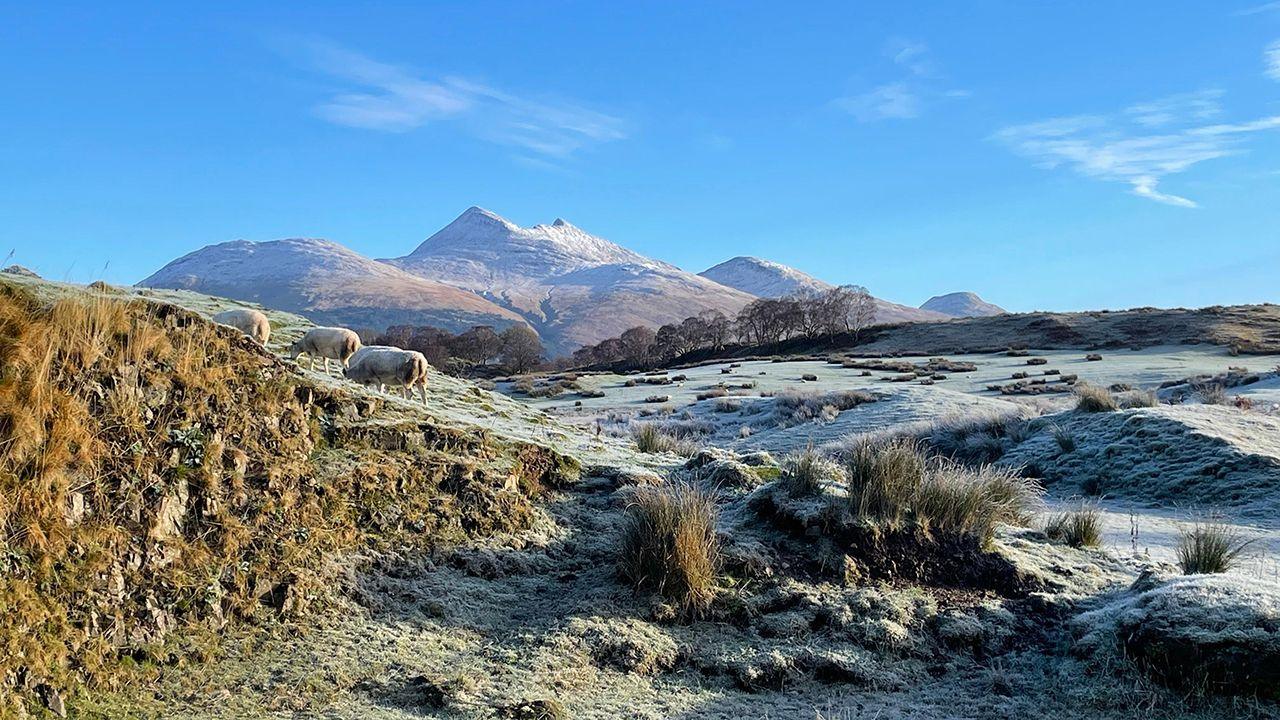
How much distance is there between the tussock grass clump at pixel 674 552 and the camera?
231 inches

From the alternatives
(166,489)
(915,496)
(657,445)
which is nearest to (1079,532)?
(915,496)

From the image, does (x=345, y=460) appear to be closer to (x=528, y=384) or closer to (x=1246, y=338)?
(x=528, y=384)

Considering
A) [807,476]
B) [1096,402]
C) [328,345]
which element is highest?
[328,345]

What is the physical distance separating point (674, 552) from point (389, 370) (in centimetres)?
645

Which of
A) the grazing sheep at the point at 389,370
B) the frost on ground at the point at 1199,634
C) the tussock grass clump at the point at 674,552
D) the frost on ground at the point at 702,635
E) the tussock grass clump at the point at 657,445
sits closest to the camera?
the frost on ground at the point at 702,635

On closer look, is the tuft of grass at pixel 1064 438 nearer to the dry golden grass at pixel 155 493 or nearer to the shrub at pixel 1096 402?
the shrub at pixel 1096 402

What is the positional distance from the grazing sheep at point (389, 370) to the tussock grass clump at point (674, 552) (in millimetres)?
5317

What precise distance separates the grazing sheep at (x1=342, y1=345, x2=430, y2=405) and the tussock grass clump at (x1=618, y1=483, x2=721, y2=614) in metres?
5.32

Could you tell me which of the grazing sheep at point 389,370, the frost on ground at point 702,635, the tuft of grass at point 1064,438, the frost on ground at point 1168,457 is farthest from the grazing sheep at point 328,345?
the tuft of grass at point 1064,438

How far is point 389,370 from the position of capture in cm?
1084

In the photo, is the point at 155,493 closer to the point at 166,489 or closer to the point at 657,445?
the point at 166,489

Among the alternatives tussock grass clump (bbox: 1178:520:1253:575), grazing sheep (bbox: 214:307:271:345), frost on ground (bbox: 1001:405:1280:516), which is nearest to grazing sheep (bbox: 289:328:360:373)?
grazing sheep (bbox: 214:307:271:345)

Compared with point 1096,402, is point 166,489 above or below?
below

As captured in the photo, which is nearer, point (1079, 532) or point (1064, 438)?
point (1079, 532)
